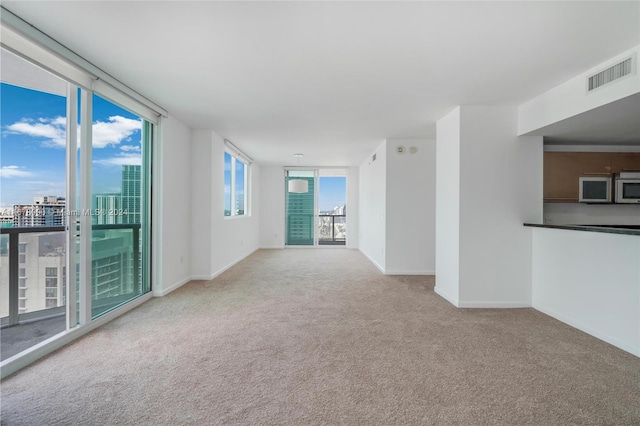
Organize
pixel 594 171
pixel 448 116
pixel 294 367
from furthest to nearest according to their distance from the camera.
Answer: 1. pixel 594 171
2. pixel 448 116
3. pixel 294 367

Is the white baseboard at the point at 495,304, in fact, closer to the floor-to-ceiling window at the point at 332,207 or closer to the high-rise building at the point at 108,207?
the high-rise building at the point at 108,207

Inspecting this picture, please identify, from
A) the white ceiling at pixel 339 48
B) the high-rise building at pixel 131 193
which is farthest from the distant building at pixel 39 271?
the white ceiling at pixel 339 48

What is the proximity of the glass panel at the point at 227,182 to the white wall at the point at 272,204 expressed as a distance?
2575mm

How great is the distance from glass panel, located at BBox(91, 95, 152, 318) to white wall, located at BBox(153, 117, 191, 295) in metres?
0.21

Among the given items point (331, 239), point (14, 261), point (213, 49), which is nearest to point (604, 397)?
point (213, 49)

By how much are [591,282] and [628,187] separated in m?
2.57

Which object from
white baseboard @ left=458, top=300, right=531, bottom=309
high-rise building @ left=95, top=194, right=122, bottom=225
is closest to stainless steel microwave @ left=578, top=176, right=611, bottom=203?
white baseboard @ left=458, top=300, right=531, bottom=309

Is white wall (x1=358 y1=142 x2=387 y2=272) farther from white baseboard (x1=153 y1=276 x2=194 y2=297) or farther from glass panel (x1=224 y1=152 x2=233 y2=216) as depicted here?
white baseboard (x1=153 y1=276 x2=194 y2=297)

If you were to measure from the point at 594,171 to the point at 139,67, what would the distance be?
5.96 m

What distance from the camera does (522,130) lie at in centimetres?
355

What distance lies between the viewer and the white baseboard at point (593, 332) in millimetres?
Answer: 2438

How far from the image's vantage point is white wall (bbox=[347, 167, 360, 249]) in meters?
8.91

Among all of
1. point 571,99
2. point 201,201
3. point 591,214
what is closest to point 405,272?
point 591,214

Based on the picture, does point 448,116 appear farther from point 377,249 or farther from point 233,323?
point 233,323
